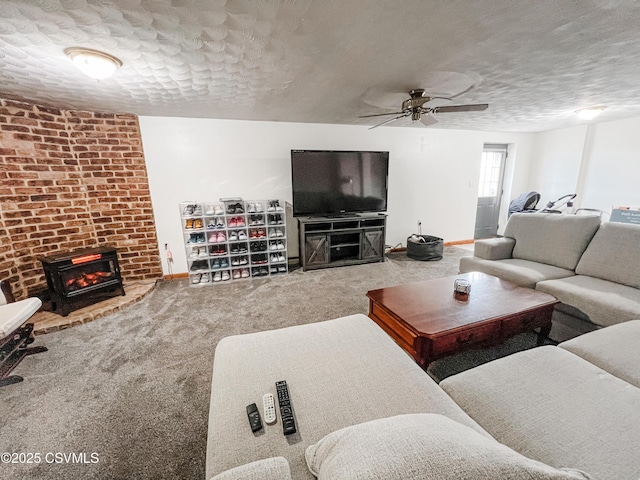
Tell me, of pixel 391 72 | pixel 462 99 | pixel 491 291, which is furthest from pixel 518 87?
pixel 491 291

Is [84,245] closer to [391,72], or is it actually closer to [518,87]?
[391,72]

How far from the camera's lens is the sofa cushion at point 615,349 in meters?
1.20

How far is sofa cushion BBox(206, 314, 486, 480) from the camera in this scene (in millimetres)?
859

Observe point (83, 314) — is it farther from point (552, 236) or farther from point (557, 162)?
point (557, 162)

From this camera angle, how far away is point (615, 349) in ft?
4.33

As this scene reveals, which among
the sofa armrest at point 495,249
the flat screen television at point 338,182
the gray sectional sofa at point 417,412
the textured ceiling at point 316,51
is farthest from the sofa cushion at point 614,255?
the flat screen television at point 338,182

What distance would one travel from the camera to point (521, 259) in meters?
2.89

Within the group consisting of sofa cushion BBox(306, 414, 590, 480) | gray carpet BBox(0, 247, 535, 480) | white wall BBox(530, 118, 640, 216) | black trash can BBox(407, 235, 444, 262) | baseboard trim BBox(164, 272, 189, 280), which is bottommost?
gray carpet BBox(0, 247, 535, 480)

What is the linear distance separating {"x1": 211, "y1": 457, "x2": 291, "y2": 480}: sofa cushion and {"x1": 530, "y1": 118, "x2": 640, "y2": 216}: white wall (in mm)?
5958

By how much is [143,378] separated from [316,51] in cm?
244

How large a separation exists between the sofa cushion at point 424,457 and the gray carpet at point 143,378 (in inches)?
39.1

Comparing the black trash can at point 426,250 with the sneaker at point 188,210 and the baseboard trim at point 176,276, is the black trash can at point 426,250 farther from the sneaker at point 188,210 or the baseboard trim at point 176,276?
the baseboard trim at point 176,276

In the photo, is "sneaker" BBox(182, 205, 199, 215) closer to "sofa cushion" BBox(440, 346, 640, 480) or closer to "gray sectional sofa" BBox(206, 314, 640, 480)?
"gray sectional sofa" BBox(206, 314, 640, 480)

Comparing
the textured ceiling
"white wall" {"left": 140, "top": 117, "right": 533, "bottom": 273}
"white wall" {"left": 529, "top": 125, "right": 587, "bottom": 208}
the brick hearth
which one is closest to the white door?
"white wall" {"left": 140, "top": 117, "right": 533, "bottom": 273}
